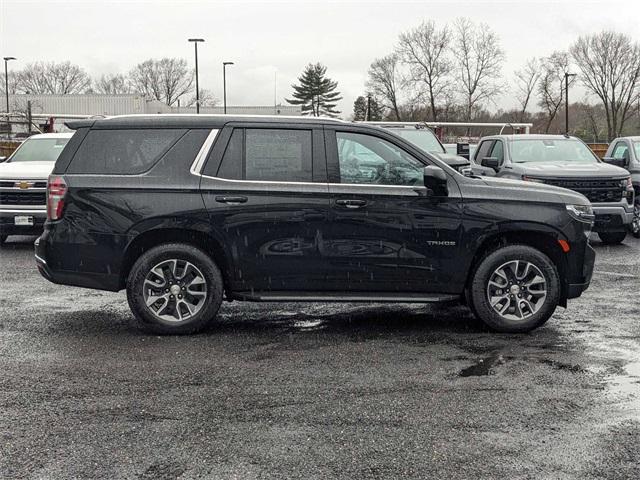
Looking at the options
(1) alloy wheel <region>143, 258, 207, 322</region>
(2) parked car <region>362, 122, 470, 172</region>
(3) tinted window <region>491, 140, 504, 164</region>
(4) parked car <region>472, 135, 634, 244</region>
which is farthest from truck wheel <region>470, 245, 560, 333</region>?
(2) parked car <region>362, 122, 470, 172</region>

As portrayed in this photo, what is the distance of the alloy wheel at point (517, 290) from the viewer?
273 inches

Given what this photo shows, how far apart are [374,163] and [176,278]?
1.92 meters

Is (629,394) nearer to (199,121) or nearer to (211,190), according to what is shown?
(211,190)

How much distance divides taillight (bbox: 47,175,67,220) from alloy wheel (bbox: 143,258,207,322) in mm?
965

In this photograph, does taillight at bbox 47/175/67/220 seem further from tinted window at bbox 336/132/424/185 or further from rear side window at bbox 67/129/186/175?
tinted window at bbox 336/132/424/185

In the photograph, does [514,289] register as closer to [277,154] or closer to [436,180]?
[436,180]

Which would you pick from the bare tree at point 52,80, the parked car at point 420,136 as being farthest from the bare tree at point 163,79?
the parked car at point 420,136

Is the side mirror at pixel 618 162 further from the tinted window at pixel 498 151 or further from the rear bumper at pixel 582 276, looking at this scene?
the rear bumper at pixel 582 276

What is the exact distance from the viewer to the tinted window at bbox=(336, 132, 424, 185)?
22.5ft

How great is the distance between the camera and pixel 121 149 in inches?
271

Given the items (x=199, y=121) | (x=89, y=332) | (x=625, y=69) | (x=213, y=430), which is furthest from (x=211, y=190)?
(x=625, y=69)

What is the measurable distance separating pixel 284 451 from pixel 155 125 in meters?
3.65

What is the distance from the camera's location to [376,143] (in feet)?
22.6

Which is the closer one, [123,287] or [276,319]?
[123,287]
